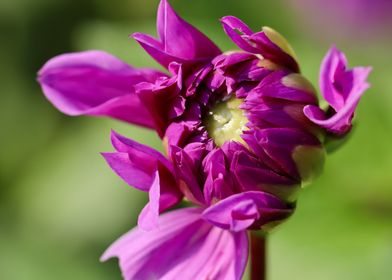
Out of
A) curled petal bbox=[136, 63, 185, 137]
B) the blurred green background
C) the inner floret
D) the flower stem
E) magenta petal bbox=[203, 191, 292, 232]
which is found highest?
curled petal bbox=[136, 63, 185, 137]

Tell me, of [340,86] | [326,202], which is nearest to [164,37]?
[340,86]

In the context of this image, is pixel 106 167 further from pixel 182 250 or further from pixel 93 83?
pixel 182 250

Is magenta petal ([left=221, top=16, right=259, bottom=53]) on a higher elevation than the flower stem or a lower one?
higher

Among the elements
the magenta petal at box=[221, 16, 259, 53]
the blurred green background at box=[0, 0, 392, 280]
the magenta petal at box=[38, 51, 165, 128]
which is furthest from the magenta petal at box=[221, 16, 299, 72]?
the blurred green background at box=[0, 0, 392, 280]

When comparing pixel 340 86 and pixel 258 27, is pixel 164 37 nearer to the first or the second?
pixel 340 86

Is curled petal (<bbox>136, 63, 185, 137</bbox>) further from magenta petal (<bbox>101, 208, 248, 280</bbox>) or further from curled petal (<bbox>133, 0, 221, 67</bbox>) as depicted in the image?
magenta petal (<bbox>101, 208, 248, 280</bbox>)

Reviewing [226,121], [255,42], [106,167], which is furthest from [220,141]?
[106,167]

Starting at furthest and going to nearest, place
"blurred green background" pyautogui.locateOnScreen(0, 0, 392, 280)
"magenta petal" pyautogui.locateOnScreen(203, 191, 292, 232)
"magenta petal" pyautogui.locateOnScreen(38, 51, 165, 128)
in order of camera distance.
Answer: "blurred green background" pyautogui.locateOnScreen(0, 0, 392, 280)
"magenta petal" pyautogui.locateOnScreen(38, 51, 165, 128)
"magenta petal" pyautogui.locateOnScreen(203, 191, 292, 232)
